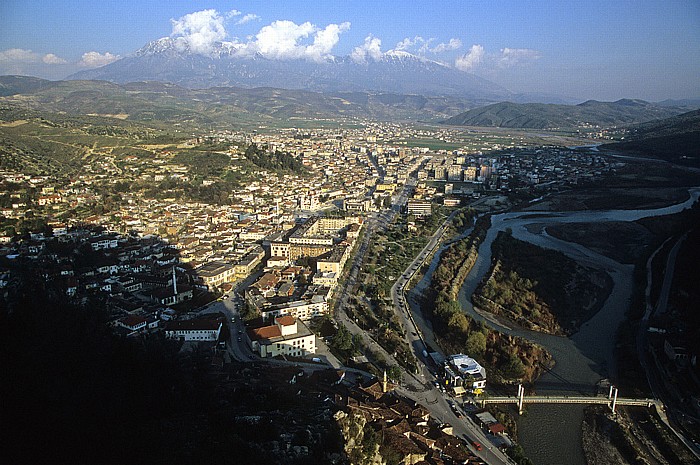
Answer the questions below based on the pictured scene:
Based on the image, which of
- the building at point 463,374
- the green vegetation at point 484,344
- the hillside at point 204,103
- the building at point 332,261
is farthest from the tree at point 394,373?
the hillside at point 204,103

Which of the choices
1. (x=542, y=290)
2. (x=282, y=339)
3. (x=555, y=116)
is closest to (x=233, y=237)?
(x=282, y=339)

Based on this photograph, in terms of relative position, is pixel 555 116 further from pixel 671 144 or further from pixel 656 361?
pixel 656 361

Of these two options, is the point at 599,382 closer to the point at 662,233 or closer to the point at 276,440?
the point at 276,440

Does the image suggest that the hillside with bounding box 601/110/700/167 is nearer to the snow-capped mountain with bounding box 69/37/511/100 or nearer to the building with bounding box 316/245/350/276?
the building with bounding box 316/245/350/276

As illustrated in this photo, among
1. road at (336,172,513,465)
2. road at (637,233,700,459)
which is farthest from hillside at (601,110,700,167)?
road at (336,172,513,465)

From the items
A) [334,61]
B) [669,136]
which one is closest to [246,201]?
[669,136]

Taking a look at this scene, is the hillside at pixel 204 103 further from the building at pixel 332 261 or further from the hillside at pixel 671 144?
the building at pixel 332 261
